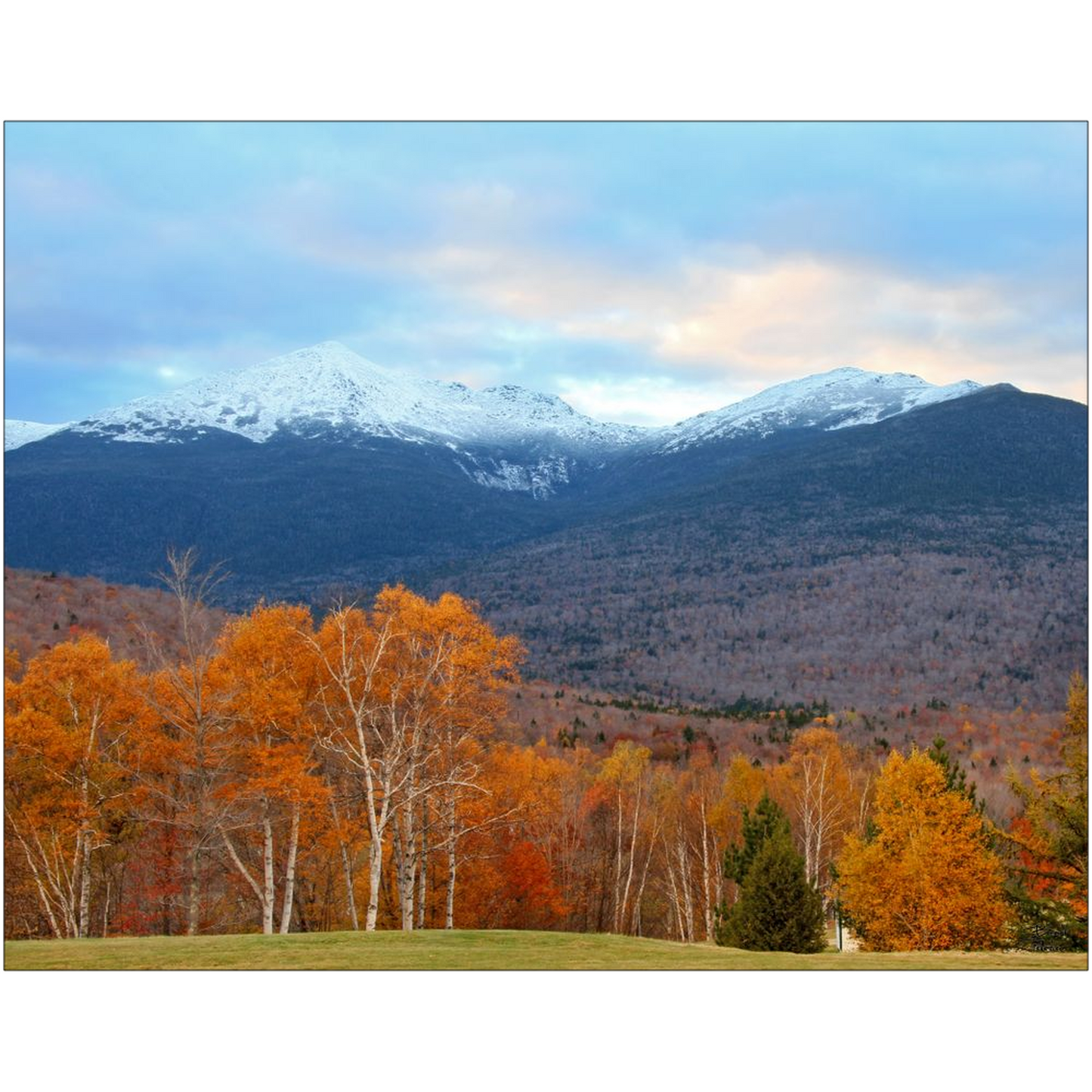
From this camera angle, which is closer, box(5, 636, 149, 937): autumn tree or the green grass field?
the green grass field

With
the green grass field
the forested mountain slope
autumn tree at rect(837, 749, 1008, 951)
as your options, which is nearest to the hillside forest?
autumn tree at rect(837, 749, 1008, 951)

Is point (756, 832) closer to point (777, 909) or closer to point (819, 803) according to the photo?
point (777, 909)

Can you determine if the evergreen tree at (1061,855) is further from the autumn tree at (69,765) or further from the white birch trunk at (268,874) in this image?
the autumn tree at (69,765)

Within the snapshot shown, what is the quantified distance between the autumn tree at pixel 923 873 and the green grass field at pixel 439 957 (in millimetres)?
5545

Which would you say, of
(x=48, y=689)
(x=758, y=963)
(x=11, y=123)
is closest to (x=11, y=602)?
(x=48, y=689)

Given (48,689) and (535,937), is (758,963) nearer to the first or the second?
(535,937)

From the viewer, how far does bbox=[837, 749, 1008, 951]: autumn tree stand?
998 inches

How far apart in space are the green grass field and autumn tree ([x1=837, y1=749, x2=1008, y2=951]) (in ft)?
18.2

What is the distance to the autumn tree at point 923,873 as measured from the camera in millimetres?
25344

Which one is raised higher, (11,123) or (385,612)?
(11,123)

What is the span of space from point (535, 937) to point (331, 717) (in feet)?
27.5

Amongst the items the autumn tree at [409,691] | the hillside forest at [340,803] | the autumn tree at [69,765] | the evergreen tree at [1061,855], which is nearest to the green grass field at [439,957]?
the evergreen tree at [1061,855]

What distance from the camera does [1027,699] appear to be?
128m

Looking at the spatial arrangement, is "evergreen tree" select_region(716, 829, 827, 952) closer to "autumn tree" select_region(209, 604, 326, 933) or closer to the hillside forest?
the hillside forest
